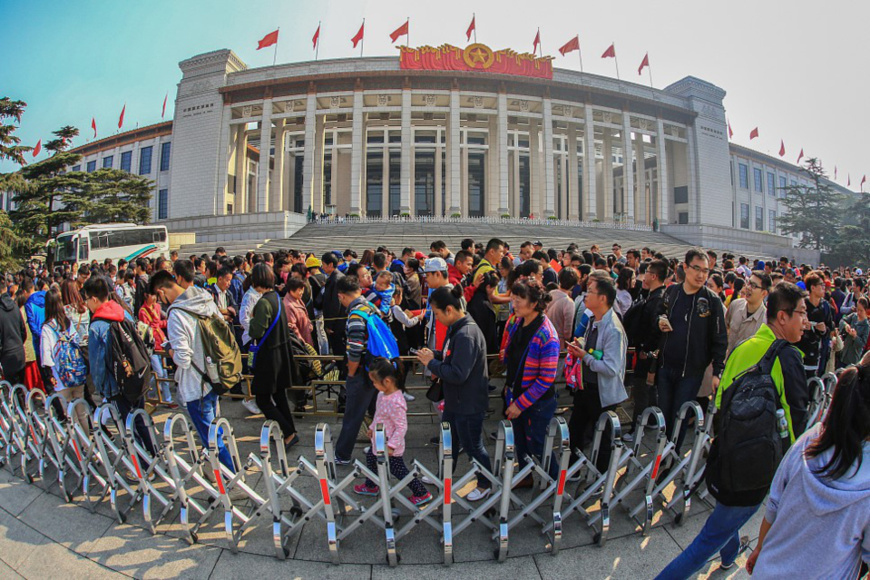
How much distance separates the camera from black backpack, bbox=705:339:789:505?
7.54 ft

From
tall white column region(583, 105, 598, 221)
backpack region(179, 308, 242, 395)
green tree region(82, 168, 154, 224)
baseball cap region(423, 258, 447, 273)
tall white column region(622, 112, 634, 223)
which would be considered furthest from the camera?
tall white column region(622, 112, 634, 223)

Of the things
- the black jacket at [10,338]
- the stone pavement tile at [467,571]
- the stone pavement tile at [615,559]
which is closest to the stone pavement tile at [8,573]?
the stone pavement tile at [467,571]

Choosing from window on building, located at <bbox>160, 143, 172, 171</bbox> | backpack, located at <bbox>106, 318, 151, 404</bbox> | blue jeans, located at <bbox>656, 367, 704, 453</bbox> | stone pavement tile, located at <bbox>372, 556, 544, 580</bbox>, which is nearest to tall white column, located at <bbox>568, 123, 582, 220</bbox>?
blue jeans, located at <bbox>656, 367, 704, 453</bbox>

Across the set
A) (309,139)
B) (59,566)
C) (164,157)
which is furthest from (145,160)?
(59,566)

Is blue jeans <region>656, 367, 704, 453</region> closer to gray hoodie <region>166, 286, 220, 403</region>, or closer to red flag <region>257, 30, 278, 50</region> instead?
gray hoodie <region>166, 286, 220, 403</region>

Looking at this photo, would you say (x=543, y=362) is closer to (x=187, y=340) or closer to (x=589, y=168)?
(x=187, y=340)

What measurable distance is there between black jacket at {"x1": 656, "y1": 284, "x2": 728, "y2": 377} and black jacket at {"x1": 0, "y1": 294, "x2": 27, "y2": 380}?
8073 mm

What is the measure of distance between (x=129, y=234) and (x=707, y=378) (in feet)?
92.0

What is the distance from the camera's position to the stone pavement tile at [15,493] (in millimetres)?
4066

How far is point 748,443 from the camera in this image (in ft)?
7.58

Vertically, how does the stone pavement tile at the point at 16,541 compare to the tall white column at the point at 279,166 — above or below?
below

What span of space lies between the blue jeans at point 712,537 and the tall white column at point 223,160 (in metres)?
37.7

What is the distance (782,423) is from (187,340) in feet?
14.9

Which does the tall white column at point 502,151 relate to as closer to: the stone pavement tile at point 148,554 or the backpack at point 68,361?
the backpack at point 68,361
